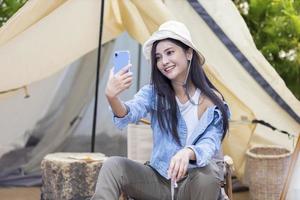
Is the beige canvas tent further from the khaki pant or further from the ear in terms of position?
A: the khaki pant

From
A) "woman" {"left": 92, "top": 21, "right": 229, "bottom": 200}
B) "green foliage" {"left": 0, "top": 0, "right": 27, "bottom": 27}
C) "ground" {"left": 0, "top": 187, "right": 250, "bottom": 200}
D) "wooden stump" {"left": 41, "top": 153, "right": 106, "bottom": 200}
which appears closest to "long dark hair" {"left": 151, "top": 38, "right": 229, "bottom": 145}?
"woman" {"left": 92, "top": 21, "right": 229, "bottom": 200}

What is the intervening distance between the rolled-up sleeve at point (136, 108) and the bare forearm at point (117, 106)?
0.02 m

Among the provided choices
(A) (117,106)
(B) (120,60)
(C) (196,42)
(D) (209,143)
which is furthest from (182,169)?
(C) (196,42)

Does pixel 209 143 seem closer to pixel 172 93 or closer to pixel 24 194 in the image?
pixel 172 93

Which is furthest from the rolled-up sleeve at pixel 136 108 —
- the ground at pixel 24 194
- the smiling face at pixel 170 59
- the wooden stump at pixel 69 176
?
the ground at pixel 24 194

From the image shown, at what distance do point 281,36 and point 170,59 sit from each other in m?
2.23

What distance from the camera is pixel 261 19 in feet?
14.2

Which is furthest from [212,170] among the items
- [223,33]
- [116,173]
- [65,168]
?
[223,33]

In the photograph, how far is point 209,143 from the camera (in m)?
2.09

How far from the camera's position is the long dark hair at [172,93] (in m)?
2.17

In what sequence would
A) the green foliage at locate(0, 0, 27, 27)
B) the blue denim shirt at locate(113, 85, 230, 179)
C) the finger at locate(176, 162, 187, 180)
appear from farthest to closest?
the green foliage at locate(0, 0, 27, 27) → the blue denim shirt at locate(113, 85, 230, 179) → the finger at locate(176, 162, 187, 180)

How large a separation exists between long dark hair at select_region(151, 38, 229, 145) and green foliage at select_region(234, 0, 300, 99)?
204cm

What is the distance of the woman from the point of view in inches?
79.1

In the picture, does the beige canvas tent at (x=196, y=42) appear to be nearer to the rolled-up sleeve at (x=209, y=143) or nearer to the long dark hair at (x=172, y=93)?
the long dark hair at (x=172, y=93)
